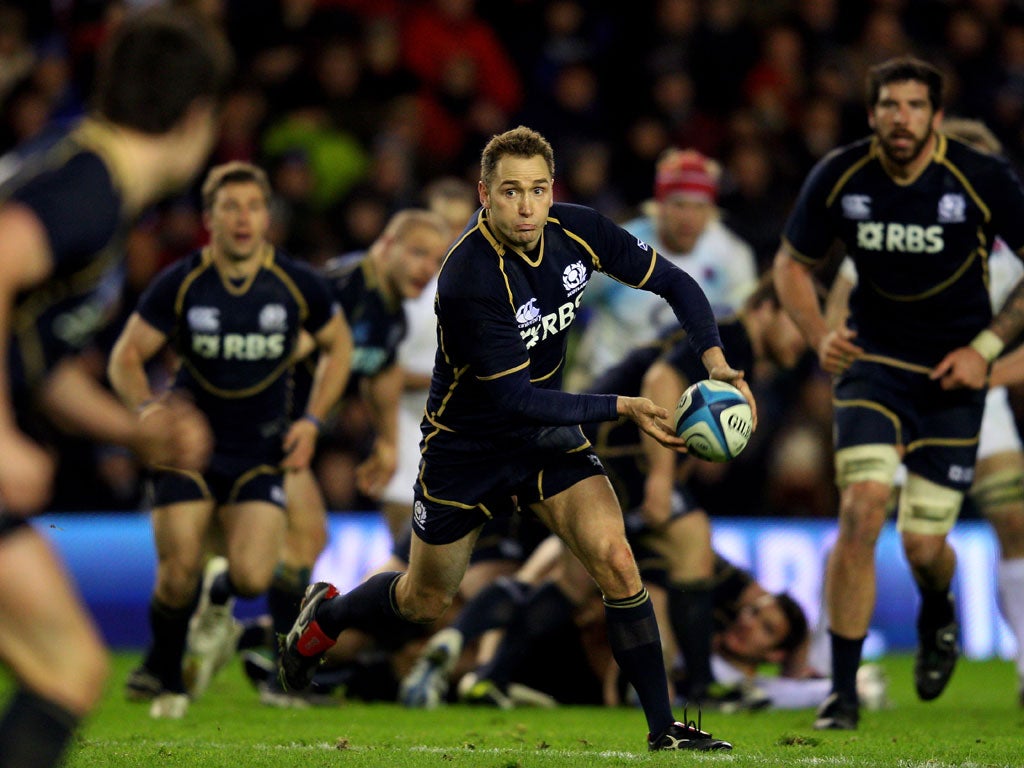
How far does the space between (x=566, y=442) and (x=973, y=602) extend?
6.03 m

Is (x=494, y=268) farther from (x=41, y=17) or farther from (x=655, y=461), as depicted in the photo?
(x=41, y=17)

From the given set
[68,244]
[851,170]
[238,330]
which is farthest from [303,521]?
[68,244]

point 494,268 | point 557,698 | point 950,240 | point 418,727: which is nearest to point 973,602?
point 557,698

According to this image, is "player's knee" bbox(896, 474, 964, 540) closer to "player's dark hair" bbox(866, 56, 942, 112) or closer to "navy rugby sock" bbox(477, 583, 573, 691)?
"player's dark hair" bbox(866, 56, 942, 112)

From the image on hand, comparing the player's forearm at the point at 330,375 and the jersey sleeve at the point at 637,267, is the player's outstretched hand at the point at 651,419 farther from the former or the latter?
the player's forearm at the point at 330,375

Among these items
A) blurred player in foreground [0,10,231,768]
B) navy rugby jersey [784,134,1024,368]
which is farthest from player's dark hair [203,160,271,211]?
blurred player in foreground [0,10,231,768]

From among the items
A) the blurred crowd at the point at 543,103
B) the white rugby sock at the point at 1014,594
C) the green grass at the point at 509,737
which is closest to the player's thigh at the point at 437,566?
the green grass at the point at 509,737

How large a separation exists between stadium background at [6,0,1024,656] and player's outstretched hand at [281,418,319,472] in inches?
121

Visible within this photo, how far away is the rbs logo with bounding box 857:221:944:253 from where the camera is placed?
6918mm

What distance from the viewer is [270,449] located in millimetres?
8039

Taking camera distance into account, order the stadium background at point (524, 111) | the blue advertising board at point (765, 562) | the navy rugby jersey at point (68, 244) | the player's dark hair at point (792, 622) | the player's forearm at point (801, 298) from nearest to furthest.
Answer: the navy rugby jersey at point (68, 244), the player's forearm at point (801, 298), the player's dark hair at point (792, 622), the blue advertising board at point (765, 562), the stadium background at point (524, 111)

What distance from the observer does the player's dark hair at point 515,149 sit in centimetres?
566

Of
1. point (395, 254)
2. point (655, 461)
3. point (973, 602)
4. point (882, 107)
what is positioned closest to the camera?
point (882, 107)

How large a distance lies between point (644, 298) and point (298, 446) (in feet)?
10.3
